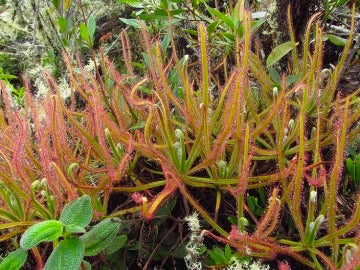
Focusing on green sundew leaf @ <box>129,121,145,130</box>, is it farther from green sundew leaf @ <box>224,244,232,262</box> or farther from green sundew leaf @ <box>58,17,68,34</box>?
green sundew leaf @ <box>58,17,68,34</box>

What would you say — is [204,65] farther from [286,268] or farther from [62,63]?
[62,63]

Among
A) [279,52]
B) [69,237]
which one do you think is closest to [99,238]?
→ [69,237]

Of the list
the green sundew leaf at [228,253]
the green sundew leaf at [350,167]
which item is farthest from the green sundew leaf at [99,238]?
the green sundew leaf at [350,167]

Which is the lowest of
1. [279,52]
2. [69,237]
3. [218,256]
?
[218,256]

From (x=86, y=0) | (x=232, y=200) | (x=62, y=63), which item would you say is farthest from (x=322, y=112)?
(x=86, y=0)

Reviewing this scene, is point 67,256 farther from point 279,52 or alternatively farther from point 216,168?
point 279,52

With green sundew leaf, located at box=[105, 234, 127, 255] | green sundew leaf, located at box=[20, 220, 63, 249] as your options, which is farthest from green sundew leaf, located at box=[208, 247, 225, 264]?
green sundew leaf, located at box=[20, 220, 63, 249]
